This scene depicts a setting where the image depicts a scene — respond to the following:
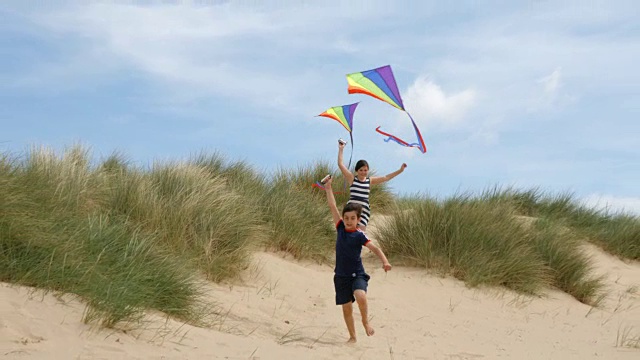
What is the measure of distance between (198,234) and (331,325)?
2301 millimetres

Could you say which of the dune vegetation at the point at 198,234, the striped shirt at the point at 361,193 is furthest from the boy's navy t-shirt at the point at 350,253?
the striped shirt at the point at 361,193

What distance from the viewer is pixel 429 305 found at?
10.2 metres

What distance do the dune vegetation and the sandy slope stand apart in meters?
0.28

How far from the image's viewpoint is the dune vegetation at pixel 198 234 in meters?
6.35

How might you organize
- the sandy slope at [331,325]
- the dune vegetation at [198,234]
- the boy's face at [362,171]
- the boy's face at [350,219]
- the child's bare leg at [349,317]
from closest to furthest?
the sandy slope at [331,325] → the dune vegetation at [198,234] → the boy's face at [350,219] → the child's bare leg at [349,317] → the boy's face at [362,171]

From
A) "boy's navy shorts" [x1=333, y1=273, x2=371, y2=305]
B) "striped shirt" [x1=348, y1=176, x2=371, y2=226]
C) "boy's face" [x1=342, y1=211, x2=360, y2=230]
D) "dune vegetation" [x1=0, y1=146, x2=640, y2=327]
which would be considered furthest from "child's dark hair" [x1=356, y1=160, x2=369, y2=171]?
"boy's navy shorts" [x1=333, y1=273, x2=371, y2=305]

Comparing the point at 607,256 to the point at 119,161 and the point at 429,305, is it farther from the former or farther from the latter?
the point at 119,161

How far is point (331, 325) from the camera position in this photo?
8.50 meters

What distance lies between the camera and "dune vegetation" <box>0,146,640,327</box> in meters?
6.35

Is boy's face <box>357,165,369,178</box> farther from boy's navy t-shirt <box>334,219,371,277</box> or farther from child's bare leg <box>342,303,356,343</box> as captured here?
child's bare leg <box>342,303,356,343</box>

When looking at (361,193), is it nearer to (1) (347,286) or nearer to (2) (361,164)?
(2) (361,164)

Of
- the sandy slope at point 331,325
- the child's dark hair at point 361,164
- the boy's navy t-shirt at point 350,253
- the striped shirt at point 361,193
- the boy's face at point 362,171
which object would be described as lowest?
the sandy slope at point 331,325

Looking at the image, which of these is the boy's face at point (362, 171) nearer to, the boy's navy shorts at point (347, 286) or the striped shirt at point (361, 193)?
the striped shirt at point (361, 193)

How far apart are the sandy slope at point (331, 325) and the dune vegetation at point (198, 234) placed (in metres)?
0.28
